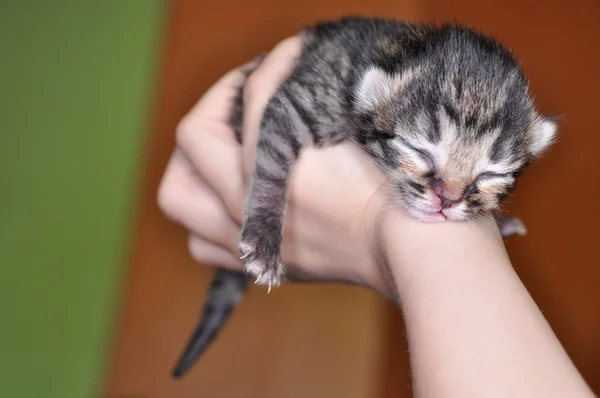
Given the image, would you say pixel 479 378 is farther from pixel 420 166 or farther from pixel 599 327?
pixel 599 327

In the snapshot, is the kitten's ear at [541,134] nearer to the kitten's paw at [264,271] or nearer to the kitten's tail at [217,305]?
the kitten's paw at [264,271]

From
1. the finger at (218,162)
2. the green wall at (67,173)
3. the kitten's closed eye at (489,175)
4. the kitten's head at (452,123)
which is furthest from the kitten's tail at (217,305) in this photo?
the green wall at (67,173)

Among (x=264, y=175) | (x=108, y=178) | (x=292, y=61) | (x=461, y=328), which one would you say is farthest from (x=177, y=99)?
(x=461, y=328)

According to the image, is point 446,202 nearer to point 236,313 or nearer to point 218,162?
point 218,162

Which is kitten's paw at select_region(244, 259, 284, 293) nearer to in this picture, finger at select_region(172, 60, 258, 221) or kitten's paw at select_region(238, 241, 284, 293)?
kitten's paw at select_region(238, 241, 284, 293)

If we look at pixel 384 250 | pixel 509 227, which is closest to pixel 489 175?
pixel 384 250

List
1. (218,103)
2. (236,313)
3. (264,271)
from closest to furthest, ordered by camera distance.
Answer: (264,271) < (218,103) < (236,313)
